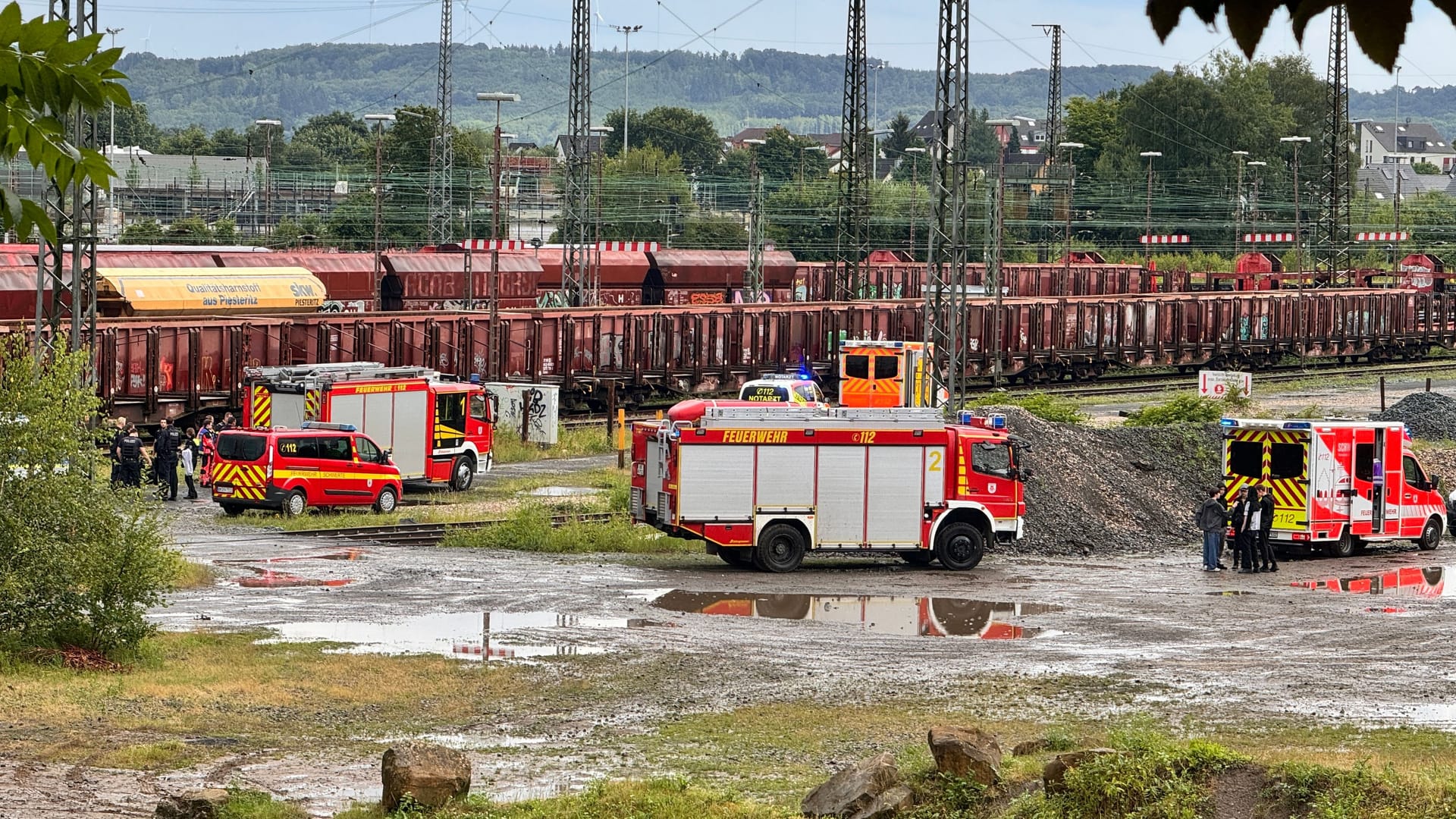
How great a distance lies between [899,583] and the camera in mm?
26141

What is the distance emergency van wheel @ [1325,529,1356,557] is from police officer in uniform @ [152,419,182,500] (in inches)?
841

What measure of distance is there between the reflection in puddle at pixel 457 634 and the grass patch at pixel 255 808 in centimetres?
743

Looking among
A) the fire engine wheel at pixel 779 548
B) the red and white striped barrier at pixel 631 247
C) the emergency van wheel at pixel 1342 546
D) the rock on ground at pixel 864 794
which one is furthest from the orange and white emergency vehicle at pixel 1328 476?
the red and white striped barrier at pixel 631 247

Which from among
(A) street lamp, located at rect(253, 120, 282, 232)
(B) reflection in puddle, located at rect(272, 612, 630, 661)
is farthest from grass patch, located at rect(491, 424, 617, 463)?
(A) street lamp, located at rect(253, 120, 282, 232)

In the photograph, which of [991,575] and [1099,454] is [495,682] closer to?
[991,575]

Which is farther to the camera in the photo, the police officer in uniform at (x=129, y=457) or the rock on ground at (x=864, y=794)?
the police officer in uniform at (x=129, y=457)

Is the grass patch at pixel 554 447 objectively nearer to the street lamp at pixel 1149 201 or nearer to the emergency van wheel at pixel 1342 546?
the emergency van wheel at pixel 1342 546

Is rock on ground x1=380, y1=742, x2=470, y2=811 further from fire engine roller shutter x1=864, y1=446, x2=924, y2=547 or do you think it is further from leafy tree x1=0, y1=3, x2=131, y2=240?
fire engine roller shutter x1=864, y1=446, x2=924, y2=547

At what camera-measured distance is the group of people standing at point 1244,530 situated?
28.0 metres

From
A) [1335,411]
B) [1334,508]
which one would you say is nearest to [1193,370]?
[1335,411]

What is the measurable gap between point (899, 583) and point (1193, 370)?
43.2m

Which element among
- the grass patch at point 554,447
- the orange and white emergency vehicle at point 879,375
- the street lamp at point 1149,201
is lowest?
the grass patch at point 554,447

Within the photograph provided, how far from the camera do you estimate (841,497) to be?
26734 mm

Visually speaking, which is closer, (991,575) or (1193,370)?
(991,575)
